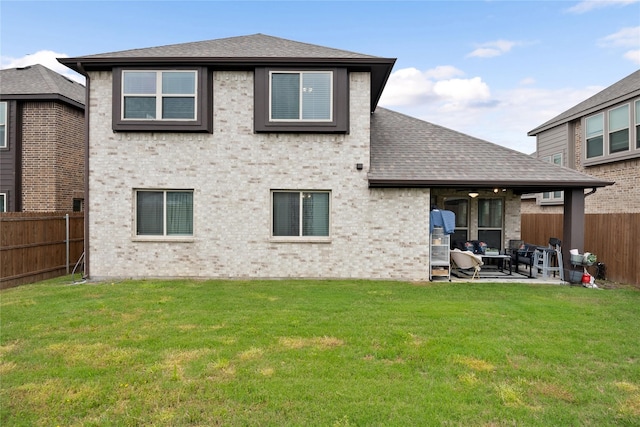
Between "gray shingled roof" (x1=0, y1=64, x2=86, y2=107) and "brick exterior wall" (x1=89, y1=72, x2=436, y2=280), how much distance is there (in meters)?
4.96

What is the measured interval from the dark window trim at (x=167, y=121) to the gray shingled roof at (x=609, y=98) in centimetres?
1432

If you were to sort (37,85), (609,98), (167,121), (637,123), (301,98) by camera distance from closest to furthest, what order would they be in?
(167,121) → (301,98) → (637,123) → (37,85) → (609,98)

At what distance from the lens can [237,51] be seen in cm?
1012

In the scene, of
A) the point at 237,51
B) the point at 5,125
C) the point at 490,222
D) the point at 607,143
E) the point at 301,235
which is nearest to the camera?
the point at 301,235

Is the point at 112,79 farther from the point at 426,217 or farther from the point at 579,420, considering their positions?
the point at 579,420

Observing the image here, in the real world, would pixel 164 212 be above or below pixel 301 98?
below

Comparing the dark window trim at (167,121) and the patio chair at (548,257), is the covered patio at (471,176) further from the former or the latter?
the dark window trim at (167,121)

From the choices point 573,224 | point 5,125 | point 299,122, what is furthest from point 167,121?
point 573,224

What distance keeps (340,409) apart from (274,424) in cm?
63

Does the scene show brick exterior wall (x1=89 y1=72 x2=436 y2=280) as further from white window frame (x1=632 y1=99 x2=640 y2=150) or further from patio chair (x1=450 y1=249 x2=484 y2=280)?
white window frame (x1=632 y1=99 x2=640 y2=150)

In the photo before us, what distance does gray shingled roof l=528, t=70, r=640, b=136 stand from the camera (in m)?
13.0

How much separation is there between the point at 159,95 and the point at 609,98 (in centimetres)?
1596

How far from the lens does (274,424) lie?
3193 mm

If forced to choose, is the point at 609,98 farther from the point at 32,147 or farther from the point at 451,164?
the point at 32,147
